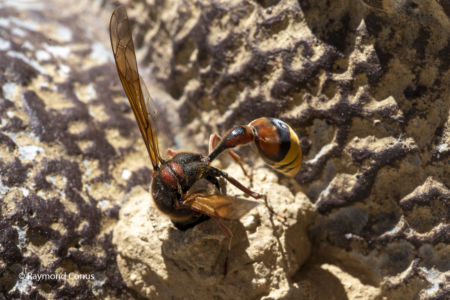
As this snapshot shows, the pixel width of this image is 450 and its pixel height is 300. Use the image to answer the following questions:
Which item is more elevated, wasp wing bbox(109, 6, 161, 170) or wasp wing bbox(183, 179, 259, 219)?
wasp wing bbox(109, 6, 161, 170)

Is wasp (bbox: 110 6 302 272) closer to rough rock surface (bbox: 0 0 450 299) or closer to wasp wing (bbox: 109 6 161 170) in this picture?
wasp wing (bbox: 109 6 161 170)

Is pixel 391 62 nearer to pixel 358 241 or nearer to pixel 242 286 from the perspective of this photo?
pixel 358 241

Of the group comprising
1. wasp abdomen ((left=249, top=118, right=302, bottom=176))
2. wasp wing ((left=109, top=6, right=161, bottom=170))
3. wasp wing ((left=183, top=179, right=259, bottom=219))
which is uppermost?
wasp wing ((left=109, top=6, right=161, bottom=170))

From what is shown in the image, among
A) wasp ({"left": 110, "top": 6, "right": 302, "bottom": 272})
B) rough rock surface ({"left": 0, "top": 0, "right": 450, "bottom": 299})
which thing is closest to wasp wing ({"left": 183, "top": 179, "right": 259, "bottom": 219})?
wasp ({"left": 110, "top": 6, "right": 302, "bottom": 272})

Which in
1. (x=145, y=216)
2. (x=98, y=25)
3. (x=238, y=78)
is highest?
(x=98, y=25)

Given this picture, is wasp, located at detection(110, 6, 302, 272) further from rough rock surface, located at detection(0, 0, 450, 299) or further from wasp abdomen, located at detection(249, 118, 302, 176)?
rough rock surface, located at detection(0, 0, 450, 299)

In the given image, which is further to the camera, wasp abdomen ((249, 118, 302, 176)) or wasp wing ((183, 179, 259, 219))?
wasp abdomen ((249, 118, 302, 176))

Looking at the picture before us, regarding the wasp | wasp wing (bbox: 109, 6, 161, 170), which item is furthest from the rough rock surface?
wasp wing (bbox: 109, 6, 161, 170)

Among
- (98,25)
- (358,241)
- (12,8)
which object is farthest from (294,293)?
(12,8)

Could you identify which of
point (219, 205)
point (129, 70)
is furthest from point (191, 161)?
point (129, 70)
